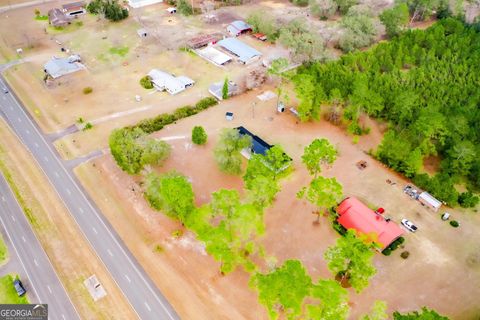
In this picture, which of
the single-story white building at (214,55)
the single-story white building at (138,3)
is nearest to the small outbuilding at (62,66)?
the single-story white building at (214,55)

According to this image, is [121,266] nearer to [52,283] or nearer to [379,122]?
[52,283]

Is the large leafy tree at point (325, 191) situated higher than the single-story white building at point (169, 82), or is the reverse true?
the large leafy tree at point (325, 191)

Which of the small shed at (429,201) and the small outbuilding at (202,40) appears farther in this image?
the small outbuilding at (202,40)

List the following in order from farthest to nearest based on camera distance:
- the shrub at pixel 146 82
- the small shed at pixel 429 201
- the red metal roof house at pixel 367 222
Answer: the shrub at pixel 146 82 → the small shed at pixel 429 201 → the red metal roof house at pixel 367 222

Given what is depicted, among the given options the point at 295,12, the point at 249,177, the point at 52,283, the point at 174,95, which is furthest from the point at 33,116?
the point at 295,12

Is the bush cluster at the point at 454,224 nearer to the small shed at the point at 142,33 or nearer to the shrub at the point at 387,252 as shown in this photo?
the shrub at the point at 387,252

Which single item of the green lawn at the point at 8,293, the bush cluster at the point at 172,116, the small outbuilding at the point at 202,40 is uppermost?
the small outbuilding at the point at 202,40

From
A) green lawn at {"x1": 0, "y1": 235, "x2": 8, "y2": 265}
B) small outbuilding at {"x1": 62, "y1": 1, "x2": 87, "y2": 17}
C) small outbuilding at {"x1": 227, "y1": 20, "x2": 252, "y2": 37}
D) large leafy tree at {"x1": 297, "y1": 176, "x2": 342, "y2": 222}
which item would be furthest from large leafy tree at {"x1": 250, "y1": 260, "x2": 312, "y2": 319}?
small outbuilding at {"x1": 62, "y1": 1, "x2": 87, "y2": 17}

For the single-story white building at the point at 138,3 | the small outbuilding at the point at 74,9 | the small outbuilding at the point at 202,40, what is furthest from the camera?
the single-story white building at the point at 138,3
